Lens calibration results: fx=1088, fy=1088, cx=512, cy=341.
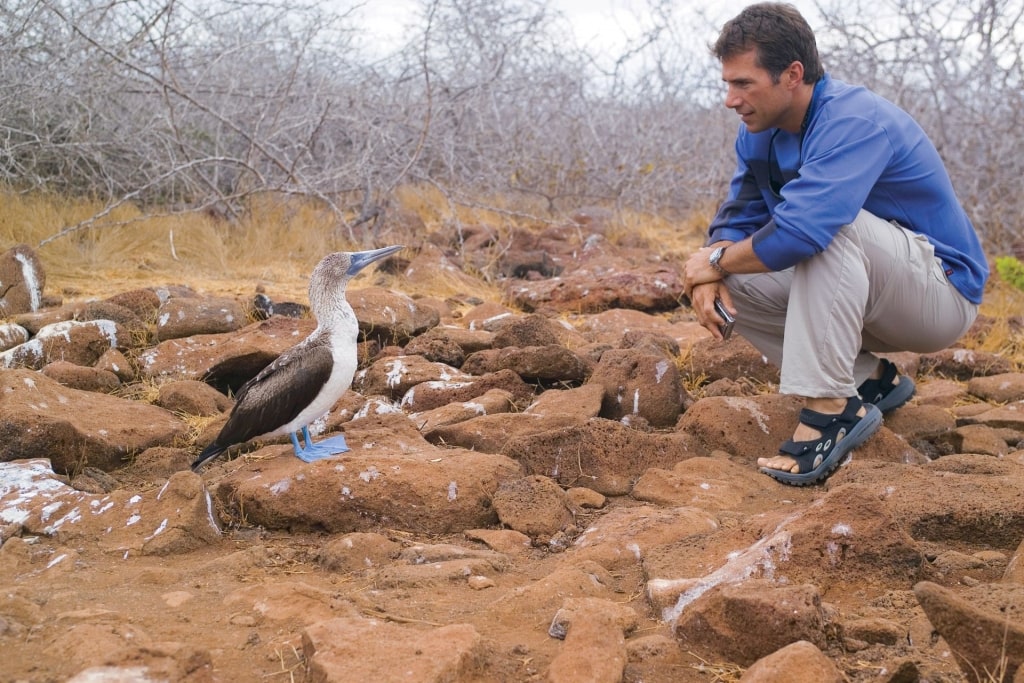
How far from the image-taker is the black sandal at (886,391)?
4.17m

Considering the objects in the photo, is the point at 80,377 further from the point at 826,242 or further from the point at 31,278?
the point at 826,242

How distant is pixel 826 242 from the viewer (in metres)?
3.38

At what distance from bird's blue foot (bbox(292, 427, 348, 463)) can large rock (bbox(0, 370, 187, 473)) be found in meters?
0.75

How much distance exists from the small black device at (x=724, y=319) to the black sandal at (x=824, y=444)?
38 centimetres

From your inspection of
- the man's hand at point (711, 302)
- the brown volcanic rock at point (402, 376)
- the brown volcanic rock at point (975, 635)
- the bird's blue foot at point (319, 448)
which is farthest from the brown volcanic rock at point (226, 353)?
the brown volcanic rock at point (975, 635)

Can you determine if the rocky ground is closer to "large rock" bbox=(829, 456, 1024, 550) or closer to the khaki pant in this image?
"large rock" bbox=(829, 456, 1024, 550)

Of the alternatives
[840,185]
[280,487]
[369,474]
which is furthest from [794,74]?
[280,487]

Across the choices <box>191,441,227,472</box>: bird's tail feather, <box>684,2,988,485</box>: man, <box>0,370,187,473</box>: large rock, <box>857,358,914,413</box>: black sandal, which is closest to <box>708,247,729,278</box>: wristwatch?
<box>684,2,988,485</box>: man

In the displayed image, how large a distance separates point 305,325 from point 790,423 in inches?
96.0

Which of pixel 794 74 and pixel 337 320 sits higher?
pixel 794 74

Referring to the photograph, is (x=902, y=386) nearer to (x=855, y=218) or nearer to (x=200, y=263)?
(x=855, y=218)

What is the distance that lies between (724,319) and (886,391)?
2.87 feet

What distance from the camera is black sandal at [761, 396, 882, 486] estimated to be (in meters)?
3.56

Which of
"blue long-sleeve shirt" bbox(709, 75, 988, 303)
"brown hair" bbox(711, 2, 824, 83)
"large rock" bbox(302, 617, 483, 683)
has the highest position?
"brown hair" bbox(711, 2, 824, 83)
